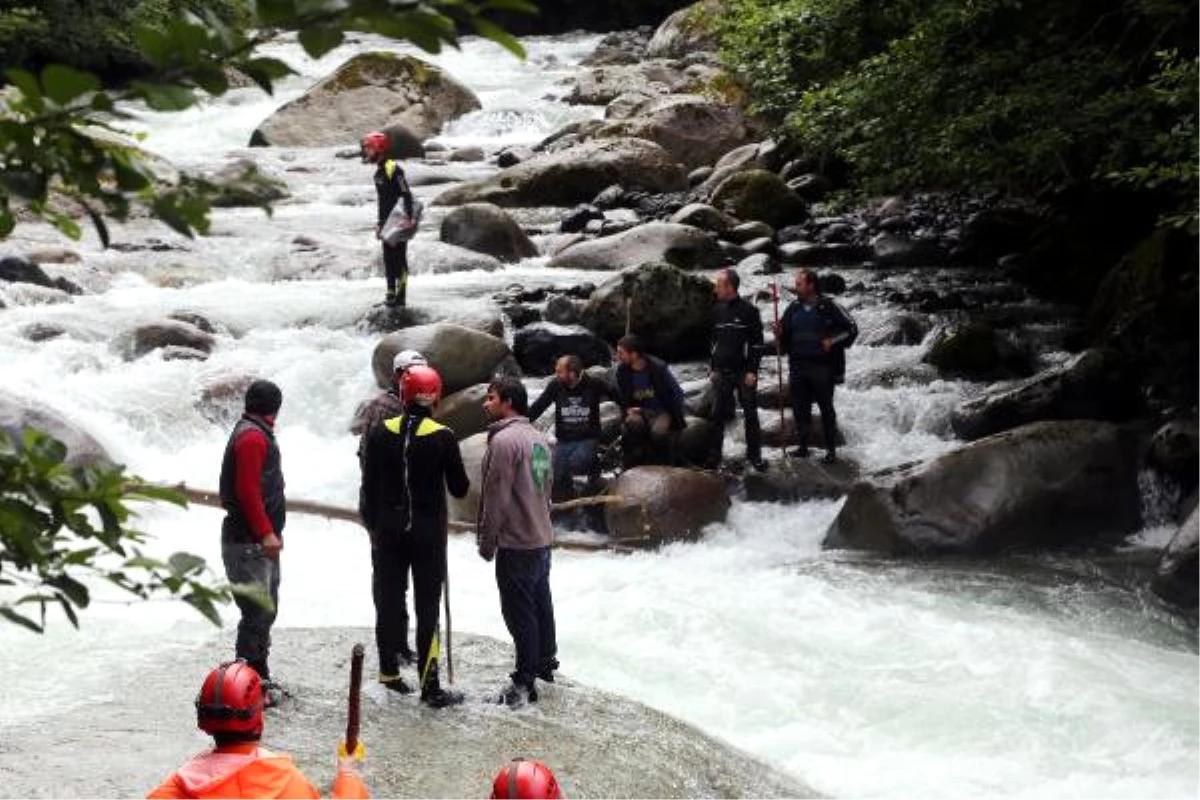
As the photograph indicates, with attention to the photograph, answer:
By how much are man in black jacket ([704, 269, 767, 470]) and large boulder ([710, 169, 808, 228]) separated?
9.68 metres

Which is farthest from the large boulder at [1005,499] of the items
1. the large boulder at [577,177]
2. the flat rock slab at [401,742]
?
the large boulder at [577,177]

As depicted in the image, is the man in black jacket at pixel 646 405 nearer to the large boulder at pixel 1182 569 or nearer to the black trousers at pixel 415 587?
the large boulder at pixel 1182 569

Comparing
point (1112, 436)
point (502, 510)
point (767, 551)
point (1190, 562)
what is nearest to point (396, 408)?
point (502, 510)

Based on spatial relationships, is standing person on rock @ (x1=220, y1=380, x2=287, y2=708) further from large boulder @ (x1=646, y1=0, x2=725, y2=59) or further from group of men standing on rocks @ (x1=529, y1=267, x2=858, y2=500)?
large boulder @ (x1=646, y1=0, x2=725, y2=59)

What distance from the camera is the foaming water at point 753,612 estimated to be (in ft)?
26.4

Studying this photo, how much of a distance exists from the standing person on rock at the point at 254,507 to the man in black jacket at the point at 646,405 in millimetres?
5274

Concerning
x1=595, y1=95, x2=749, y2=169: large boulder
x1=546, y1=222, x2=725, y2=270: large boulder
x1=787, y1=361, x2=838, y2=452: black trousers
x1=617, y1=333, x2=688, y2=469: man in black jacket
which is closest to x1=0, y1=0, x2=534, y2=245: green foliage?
x1=617, y1=333, x2=688, y2=469: man in black jacket

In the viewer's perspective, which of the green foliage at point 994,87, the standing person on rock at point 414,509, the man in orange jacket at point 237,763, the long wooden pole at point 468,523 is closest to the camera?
the man in orange jacket at point 237,763

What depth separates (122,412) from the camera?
47.6 ft

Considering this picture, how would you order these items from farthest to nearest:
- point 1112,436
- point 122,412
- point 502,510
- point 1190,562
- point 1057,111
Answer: point 122,412 < point 1057,111 < point 1112,436 < point 1190,562 < point 502,510

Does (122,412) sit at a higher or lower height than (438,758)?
higher

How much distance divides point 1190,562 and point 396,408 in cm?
Result: 613

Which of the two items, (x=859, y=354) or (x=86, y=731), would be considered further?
(x=859, y=354)

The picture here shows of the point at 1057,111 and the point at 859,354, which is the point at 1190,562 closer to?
the point at 1057,111
